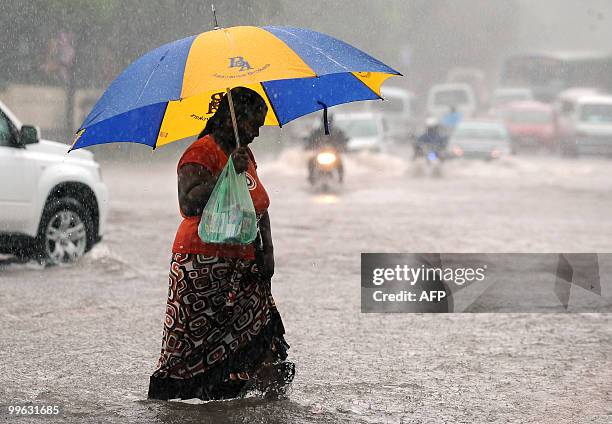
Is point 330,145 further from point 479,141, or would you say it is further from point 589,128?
point 589,128

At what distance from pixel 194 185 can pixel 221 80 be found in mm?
603

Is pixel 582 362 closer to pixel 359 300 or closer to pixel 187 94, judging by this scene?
pixel 359 300

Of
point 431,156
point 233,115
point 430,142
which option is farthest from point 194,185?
point 431,156

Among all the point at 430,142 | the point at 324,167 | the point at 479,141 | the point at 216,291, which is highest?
the point at 479,141

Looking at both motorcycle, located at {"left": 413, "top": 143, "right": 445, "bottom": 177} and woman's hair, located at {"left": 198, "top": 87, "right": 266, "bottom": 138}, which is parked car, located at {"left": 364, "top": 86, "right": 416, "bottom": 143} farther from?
woman's hair, located at {"left": 198, "top": 87, "right": 266, "bottom": 138}

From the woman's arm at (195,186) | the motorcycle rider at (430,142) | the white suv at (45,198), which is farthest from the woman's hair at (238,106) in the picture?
the motorcycle rider at (430,142)

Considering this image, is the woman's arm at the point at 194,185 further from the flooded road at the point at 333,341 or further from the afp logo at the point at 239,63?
the flooded road at the point at 333,341

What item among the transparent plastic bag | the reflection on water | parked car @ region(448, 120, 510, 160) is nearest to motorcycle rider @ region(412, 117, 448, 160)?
parked car @ region(448, 120, 510, 160)

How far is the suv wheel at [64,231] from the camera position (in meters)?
11.2

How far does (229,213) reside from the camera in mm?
5391

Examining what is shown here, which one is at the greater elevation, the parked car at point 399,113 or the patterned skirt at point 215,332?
the parked car at point 399,113

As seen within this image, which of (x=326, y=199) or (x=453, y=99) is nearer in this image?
(x=326, y=199)

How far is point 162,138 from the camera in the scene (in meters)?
5.91

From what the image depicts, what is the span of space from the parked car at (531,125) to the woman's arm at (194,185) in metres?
35.5
